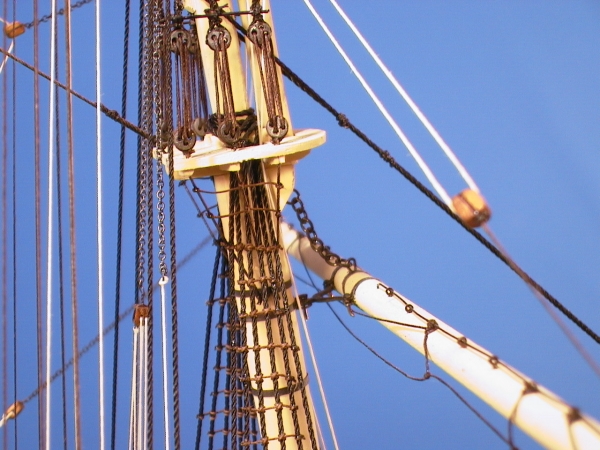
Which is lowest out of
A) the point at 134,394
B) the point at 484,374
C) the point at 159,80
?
the point at 484,374

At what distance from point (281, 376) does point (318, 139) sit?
0.53 metres

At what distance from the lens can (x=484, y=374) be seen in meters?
1.45

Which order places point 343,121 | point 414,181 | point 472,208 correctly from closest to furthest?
point 472,208
point 414,181
point 343,121

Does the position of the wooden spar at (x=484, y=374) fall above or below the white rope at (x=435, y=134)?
below

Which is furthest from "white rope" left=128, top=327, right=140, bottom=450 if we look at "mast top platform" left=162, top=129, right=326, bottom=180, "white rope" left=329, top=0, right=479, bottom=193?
"white rope" left=329, top=0, right=479, bottom=193

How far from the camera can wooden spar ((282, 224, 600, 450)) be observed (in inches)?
49.0

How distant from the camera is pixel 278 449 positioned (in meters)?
1.82

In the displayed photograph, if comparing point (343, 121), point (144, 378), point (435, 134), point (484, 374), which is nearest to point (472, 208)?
point (435, 134)

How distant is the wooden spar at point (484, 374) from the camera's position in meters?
1.25

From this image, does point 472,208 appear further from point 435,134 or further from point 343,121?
point 343,121

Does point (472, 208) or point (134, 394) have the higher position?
point (472, 208)

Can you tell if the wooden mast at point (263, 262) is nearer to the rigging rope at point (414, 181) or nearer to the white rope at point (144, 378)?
the rigging rope at point (414, 181)

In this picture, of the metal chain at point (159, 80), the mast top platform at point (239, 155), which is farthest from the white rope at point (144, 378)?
the mast top platform at point (239, 155)

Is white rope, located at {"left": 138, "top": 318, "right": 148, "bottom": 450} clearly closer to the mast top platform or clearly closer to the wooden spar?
the mast top platform
